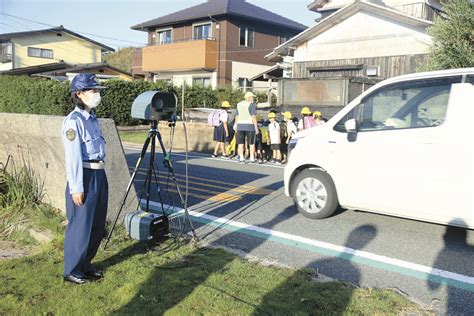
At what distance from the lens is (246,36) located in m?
34.6

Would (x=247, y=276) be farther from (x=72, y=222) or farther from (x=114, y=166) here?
(x=114, y=166)

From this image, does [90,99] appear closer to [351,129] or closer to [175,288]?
[175,288]

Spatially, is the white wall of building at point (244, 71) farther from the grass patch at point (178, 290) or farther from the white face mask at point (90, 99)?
the white face mask at point (90, 99)

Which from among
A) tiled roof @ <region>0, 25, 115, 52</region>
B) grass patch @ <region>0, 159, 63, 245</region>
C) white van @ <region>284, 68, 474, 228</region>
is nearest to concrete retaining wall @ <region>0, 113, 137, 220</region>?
grass patch @ <region>0, 159, 63, 245</region>

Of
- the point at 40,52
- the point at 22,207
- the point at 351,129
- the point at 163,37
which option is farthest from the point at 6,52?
the point at 351,129

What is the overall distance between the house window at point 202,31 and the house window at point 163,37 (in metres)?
2.77

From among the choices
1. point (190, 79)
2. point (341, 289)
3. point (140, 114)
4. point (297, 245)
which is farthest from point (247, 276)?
point (190, 79)

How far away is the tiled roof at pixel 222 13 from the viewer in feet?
108

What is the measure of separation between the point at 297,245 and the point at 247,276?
125 centimetres

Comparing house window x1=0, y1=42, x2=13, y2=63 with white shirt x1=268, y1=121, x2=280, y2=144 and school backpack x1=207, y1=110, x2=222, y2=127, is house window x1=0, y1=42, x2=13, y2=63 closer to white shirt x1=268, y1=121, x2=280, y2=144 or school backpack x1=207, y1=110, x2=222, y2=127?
school backpack x1=207, y1=110, x2=222, y2=127

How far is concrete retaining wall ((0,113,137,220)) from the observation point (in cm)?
Answer: 529

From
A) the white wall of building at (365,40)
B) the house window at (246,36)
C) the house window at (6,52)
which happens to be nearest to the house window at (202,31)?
the house window at (246,36)

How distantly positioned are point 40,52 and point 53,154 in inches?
1809

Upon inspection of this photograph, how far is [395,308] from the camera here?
3.60 metres
